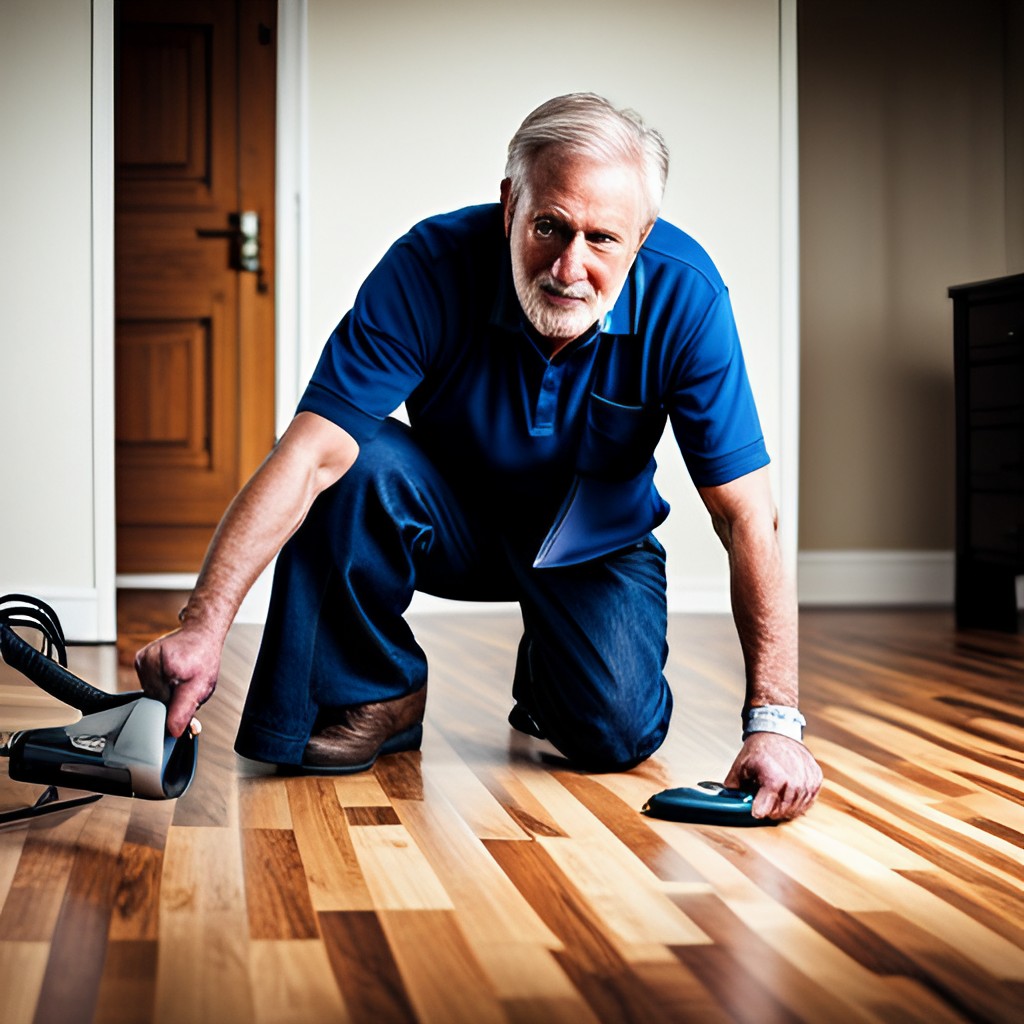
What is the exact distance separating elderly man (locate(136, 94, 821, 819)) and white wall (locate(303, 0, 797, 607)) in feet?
6.18

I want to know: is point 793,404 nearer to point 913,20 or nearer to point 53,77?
point 913,20

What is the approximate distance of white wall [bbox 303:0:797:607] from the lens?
357cm

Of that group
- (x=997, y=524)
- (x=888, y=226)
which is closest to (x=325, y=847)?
(x=997, y=524)

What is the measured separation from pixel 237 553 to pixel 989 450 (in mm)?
2716

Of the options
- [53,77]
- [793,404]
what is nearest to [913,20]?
[793,404]

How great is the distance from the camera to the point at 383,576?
66.1 inches

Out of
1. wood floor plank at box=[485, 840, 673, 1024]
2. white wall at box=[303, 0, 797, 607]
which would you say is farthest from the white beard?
white wall at box=[303, 0, 797, 607]

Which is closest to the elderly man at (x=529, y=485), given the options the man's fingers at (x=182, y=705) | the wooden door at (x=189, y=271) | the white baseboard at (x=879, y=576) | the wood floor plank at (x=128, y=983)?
the man's fingers at (x=182, y=705)

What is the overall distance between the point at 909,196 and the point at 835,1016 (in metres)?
3.57

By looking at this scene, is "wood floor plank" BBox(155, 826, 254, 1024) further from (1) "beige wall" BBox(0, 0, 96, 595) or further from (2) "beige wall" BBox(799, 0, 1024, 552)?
(2) "beige wall" BBox(799, 0, 1024, 552)

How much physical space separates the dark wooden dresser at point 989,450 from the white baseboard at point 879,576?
43cm

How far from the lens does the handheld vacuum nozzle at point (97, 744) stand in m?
1.27

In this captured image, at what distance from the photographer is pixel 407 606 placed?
179cm

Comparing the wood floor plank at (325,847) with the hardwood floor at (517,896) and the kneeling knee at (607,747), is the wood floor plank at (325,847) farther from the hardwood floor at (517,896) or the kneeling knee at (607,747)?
the kneeling knee at (607,747)
